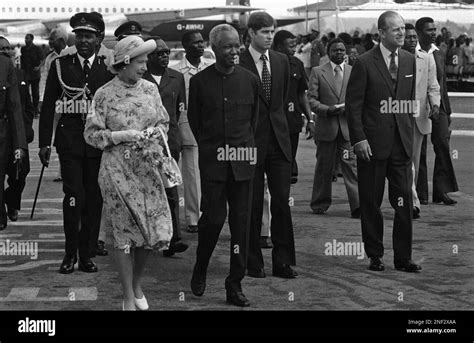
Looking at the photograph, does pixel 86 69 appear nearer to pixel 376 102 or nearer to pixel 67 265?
pixel 67 265

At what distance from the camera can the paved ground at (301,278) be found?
895cm

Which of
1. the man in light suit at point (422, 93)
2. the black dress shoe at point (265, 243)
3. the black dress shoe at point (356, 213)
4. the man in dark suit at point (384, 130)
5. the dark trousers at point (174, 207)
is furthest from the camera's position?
the black dress shoe at point (356, 213)

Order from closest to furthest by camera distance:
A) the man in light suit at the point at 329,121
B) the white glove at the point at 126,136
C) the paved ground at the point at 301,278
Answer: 1. the white glove at the point at 126,136
2. the paved ground at the point at 301,278
3. the man in light suit at the point at 329,121

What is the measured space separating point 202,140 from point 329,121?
4918mm

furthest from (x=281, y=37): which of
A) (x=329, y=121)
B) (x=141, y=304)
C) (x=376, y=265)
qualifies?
(x=141, y=304)

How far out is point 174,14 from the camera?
228ft

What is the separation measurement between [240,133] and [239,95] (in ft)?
0.86

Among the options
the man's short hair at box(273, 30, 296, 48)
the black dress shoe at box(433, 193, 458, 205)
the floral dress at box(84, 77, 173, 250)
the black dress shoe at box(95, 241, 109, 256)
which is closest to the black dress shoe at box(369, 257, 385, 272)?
the black dress shoe at box(95, 241, 109, 256)

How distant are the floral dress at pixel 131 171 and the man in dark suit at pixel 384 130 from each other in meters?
2.25

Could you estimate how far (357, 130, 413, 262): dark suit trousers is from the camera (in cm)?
1028

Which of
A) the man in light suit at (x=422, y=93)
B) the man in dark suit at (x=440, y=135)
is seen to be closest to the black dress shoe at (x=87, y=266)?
the man in light suit at (x=422, y=93)

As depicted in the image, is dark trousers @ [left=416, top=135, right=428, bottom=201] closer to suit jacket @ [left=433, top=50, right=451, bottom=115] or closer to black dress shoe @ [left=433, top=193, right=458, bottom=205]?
black dress shoe @ [left=433, top=193, right=458, bottom=205]

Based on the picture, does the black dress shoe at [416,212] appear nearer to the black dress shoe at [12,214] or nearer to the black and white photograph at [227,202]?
the black and white photograph at [227,202]

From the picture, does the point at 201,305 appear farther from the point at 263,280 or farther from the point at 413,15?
the point at 413,15
